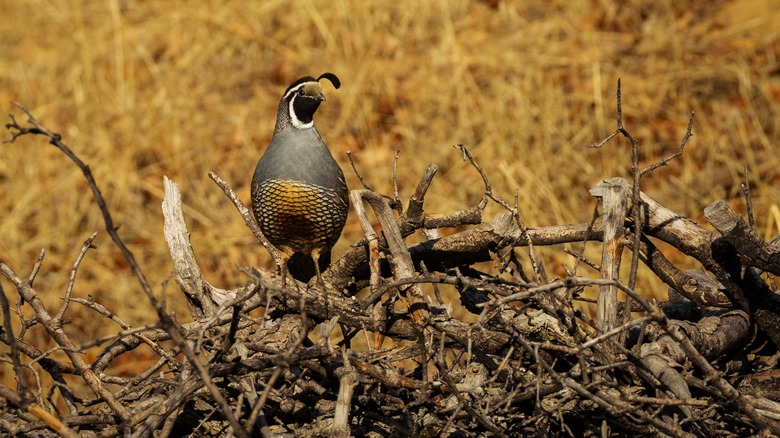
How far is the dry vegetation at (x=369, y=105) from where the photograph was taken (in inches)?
248

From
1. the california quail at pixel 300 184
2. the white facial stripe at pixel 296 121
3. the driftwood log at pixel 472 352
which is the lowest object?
the driftwood log at pixel 472 352

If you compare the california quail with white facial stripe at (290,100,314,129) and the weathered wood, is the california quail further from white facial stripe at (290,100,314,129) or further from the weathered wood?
the weathered wood

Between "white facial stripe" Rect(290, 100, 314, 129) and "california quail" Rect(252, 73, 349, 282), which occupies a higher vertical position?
"white facial stripe" Rect(290, 100, 314, 129)

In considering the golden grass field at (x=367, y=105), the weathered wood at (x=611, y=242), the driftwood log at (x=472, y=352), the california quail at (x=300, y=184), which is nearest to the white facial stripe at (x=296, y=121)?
the california quail at (x=300, y=184)

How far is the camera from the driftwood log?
249 cm

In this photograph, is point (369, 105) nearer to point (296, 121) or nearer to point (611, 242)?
point (296, 121)

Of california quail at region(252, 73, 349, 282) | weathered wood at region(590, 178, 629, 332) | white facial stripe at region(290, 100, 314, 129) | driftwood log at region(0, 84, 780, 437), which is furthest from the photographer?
white facial stripe at region(290, 100, 314, 129)

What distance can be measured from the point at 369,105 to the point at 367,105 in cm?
2

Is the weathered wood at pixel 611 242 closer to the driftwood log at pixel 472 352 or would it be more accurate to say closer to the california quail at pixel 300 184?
the driftwood log at pixel 472 352

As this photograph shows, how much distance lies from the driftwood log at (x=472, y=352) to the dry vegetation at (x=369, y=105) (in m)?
2.37

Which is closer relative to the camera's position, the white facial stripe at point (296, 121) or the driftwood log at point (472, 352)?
the driftwood log at point (472, 352)

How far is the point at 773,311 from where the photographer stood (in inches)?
116

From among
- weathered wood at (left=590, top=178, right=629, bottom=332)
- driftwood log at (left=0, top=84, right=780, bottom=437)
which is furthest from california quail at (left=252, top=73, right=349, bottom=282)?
weathered wood at (left=590, top=178, right=629, bottom=332)

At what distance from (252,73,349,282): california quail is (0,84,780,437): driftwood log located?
39 cm
